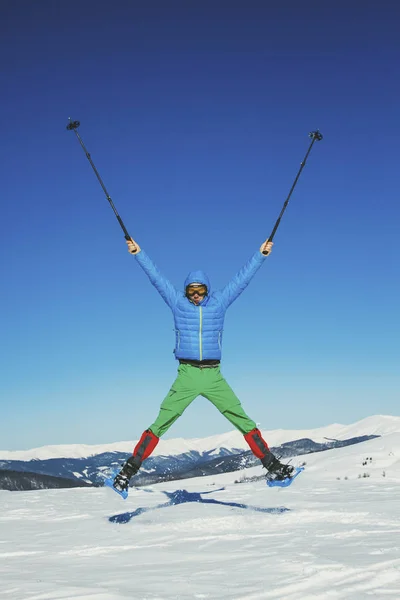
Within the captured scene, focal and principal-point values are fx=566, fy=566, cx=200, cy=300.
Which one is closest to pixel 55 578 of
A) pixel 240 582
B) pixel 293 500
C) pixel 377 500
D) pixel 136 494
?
pixel 240 582

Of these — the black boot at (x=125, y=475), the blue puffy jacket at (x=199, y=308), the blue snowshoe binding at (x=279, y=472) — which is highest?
the blue puffy jacket at (x=199, y=308)

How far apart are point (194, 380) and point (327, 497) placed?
9.97 ft

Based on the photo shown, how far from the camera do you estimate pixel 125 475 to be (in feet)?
24.7

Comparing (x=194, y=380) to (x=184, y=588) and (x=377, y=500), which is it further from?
(x=184, y=588)

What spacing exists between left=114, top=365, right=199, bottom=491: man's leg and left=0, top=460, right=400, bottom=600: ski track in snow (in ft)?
2.05

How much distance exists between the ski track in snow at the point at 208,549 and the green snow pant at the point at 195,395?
120cm

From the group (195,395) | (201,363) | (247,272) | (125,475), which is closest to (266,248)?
(247,272)

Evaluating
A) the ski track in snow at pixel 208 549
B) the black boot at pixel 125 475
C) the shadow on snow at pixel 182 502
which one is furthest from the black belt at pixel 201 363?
the shadow on snow at pixel 182 502

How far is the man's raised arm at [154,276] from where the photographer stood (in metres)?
7.81

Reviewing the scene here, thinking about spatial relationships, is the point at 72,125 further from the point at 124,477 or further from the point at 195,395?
the point at 124,477

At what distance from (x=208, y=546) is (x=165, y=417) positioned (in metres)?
2.42

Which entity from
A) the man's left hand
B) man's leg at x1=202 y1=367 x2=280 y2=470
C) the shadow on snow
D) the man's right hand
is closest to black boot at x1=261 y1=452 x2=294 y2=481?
man's leg at x1=202 y1=367 x2=280 y2=470

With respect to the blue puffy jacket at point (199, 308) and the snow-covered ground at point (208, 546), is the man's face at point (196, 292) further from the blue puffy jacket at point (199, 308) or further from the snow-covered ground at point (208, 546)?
the snow-covered ground at point (208, 546)

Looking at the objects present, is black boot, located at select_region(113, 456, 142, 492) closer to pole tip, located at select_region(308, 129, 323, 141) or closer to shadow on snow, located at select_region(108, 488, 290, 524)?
shadow on snow, located at select_region(108, 488, 290, 524)
